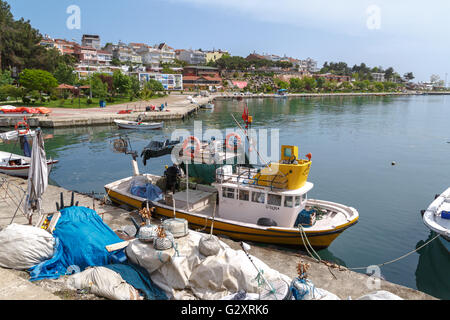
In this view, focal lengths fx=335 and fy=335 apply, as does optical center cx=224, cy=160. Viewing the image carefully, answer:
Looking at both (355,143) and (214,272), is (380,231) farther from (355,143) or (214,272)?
(355,143)

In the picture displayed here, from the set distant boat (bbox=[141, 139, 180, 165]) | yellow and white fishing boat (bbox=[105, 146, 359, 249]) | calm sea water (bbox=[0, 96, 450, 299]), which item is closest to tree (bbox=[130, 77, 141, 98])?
calm sea water (bbox=[0, 96, 450, 299])

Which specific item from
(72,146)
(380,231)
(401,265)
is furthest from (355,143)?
(72,146)

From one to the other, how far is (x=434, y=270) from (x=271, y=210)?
22.9 ft

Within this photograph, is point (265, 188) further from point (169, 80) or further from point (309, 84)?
point (309, 84)

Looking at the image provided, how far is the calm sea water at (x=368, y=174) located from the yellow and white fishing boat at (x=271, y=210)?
147cm

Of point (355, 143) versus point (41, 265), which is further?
point (355, 143)

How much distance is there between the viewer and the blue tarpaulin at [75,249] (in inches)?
347

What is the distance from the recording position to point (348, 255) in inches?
555

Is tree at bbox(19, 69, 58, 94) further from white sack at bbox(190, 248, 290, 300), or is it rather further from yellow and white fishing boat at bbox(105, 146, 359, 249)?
white sack at bbox(190, 248, 290, 300)

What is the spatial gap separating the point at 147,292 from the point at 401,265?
10637mm

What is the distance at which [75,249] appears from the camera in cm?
934

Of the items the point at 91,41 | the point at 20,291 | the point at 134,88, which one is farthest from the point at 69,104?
the point at 91,41

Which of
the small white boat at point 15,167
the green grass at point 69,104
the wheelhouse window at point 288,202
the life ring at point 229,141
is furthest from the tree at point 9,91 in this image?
the wheelhouse window at point 288,202

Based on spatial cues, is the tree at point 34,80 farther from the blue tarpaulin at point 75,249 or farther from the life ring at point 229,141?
the blue tarpaulin at point 75,249
